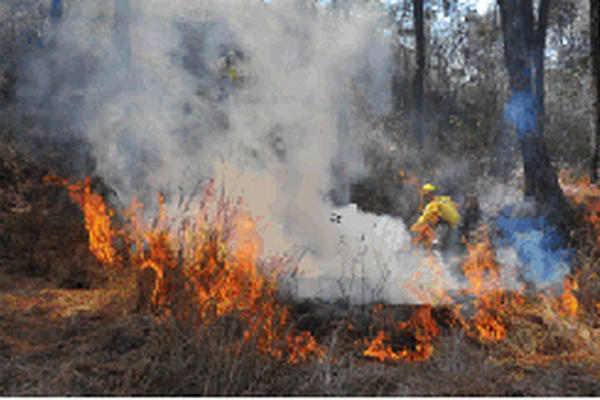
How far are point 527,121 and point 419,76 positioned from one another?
8.49 meters

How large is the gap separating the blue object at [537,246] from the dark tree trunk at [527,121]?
28 cm

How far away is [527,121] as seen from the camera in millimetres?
8008

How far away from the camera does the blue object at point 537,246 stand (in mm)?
6312

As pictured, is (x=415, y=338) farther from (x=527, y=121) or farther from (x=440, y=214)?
(x=527, y=121)

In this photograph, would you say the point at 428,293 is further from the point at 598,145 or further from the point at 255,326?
the point at 598,145

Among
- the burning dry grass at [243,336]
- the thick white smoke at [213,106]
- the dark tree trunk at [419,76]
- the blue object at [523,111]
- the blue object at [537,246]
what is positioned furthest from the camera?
the dark tree trunk at [419,76]

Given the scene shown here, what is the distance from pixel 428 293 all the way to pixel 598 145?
600 cm

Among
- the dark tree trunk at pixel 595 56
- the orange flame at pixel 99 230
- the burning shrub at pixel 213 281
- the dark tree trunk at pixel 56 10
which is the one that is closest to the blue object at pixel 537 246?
the dark tree trunk at pixel 595 56

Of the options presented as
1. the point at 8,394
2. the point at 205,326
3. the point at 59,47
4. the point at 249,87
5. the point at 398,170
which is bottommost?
the point at 8,394

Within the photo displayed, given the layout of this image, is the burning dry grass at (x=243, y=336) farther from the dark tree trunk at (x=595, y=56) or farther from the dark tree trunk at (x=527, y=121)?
the dark tree trunk at (x=595, y=56)

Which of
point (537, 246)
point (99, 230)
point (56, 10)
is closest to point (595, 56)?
point (537, 246)

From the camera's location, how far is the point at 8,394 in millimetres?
2729

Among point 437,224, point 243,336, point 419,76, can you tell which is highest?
point 419,76

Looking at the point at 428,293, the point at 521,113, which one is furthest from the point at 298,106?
the point at 428,293
